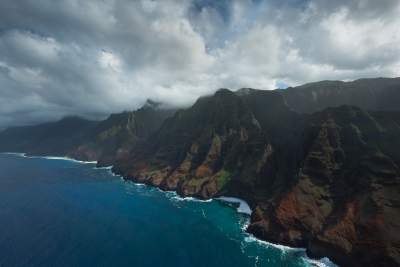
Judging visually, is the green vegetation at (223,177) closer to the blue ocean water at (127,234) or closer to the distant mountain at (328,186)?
the distant mountain at (328,186)

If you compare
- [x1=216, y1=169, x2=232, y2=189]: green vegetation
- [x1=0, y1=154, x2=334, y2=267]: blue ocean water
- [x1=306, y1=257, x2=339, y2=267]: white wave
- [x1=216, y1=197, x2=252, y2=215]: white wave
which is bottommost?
[x1=216, y1=197, x2=252, y2=215]: white wave

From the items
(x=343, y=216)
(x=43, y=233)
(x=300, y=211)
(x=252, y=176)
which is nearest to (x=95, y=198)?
(x=43, y=233)

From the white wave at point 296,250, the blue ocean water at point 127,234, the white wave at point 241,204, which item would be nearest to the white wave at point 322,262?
the white wave at point 296,250

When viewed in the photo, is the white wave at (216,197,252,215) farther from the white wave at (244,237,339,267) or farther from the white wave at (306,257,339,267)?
the white wave at (306,257,339,267)

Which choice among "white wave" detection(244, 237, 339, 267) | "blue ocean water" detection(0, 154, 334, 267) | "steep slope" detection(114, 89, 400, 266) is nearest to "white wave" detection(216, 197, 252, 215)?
"steep slope" detection(114, 89, 400, 266)

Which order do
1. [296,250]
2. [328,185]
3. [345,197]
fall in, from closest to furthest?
[296,250]
[345,197]
[328,185]

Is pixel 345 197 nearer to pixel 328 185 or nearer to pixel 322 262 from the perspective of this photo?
pixel 328 185

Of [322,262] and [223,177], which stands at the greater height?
[223,177]

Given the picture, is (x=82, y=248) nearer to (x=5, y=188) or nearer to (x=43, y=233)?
(x=43, y=233)

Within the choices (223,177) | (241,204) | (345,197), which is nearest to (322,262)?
(345,197)
